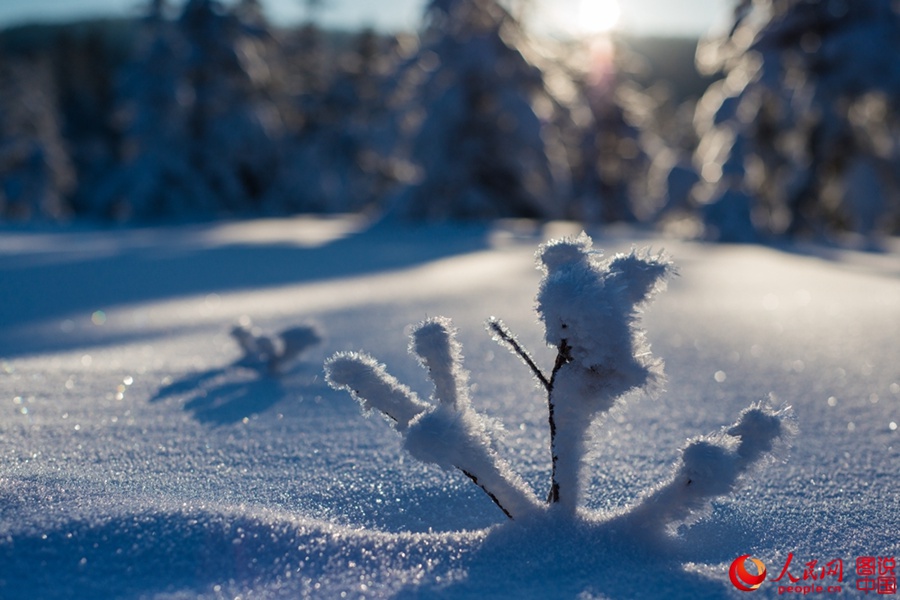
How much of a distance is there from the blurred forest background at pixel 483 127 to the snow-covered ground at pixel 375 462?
24.6 ft

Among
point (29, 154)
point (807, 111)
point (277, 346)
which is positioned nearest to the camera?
point (277, 346)

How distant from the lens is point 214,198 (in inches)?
762

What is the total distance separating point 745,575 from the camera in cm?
120

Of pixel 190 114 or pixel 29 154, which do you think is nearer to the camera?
pixel 190 114

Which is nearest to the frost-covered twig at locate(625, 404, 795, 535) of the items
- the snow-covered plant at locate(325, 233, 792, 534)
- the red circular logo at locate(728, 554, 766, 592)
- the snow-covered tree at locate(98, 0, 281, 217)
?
the snow-covered plant at locate(325, 233, 792, 534)

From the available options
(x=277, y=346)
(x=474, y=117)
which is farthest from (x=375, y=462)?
(x=474, y=117)

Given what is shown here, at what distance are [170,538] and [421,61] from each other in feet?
43.6

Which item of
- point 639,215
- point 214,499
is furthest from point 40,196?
point 214,499

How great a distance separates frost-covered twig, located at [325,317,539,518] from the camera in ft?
3.91

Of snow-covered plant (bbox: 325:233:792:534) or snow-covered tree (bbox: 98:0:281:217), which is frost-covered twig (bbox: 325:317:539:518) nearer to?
snow-covered plant (bbox: 325:233:792:534)

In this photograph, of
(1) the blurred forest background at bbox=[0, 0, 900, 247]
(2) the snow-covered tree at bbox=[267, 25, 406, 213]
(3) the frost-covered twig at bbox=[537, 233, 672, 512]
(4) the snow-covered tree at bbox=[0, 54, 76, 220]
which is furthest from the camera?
(4) the snow-covered tree at bbox=[0, 54, 76, 220]

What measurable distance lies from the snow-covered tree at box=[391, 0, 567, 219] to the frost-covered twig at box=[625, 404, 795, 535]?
38.2 ft

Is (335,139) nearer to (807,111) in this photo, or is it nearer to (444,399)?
(807,111)

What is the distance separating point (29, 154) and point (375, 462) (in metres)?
29.2
